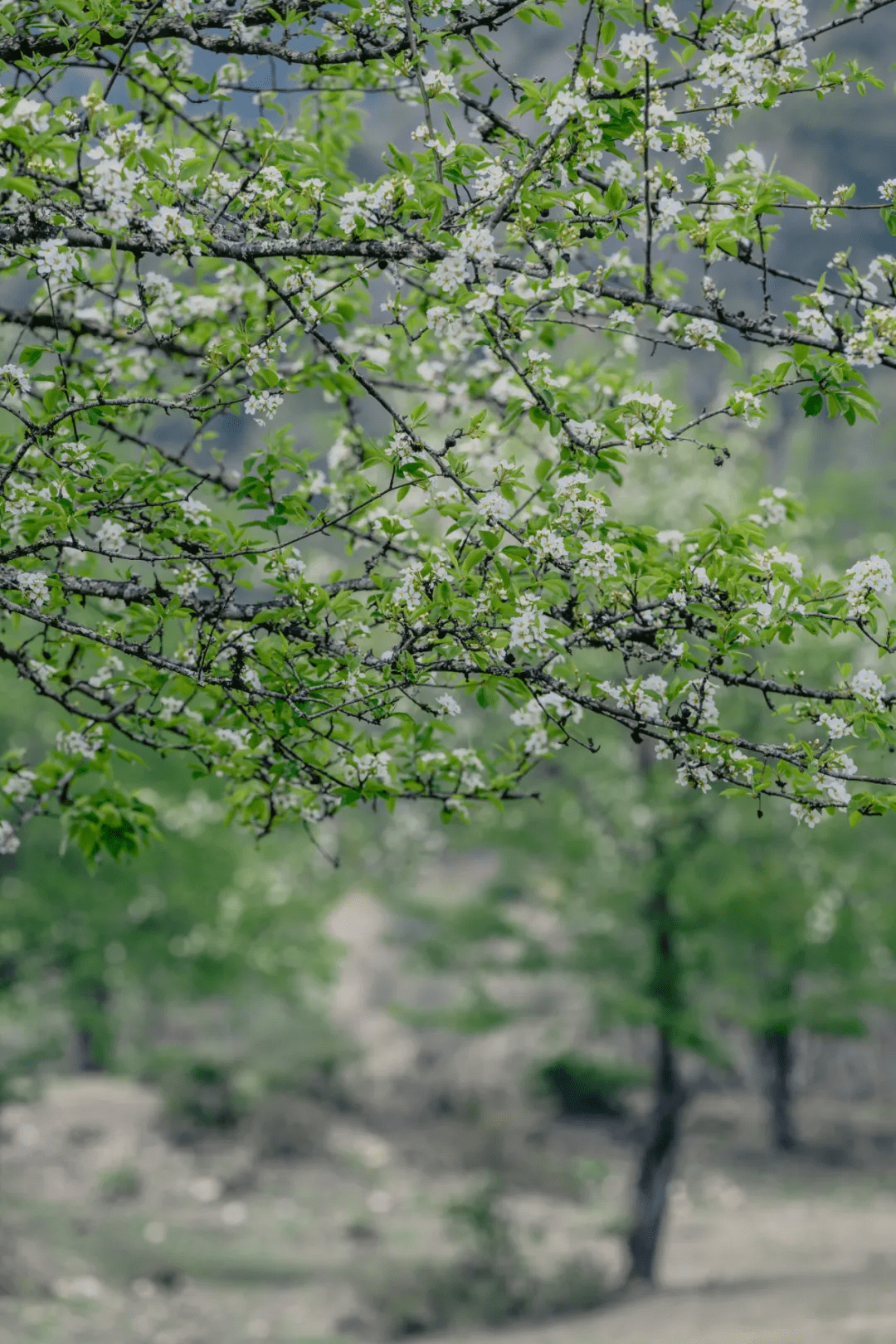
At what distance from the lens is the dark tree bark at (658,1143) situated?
16.5m

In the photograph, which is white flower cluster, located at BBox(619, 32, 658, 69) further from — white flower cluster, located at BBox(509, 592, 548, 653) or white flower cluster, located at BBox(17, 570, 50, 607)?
white flower cluster, located at BBox(17, 570, 50, 607)

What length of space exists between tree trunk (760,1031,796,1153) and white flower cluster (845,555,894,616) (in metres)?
22.2

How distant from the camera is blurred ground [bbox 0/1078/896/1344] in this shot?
49.1 feet

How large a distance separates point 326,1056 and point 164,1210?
6972 mm

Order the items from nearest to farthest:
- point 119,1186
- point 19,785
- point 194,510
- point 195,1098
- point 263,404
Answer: point 263,404 → point 194,510 → point 19,785 → point 119,1186 → point 195,1098

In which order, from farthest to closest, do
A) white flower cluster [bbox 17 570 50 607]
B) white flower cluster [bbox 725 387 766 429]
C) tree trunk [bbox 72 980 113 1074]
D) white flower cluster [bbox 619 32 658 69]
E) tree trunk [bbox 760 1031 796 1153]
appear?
tree trunk [bbox 760 1031 796 1153] < tree trunk [bbox 72 980 113 1074] < white flower cluster [bbox 17 570 50 607] < white flower cluster [bbox 725 387 766 429] < white flower cluster [bbox 619 32 658 69]

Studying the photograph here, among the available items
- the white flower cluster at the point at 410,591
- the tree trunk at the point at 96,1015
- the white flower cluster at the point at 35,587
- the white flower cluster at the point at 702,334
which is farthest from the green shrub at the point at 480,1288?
the white flower cluster at the point at 702,334

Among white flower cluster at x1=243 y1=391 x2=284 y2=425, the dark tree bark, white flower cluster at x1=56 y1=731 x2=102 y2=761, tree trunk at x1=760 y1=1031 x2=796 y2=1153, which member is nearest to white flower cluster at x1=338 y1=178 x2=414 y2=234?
white flower cluster at x1=243 y1=391 x2=284 y2=425

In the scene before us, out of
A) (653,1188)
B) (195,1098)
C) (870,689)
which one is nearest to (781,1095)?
(653,1188)

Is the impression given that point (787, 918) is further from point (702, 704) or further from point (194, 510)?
point (194, 510)

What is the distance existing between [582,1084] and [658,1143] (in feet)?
28.4

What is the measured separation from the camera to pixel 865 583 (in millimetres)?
3943

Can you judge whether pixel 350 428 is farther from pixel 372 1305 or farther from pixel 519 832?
pixel 372 1305

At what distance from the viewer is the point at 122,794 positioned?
215 inches
